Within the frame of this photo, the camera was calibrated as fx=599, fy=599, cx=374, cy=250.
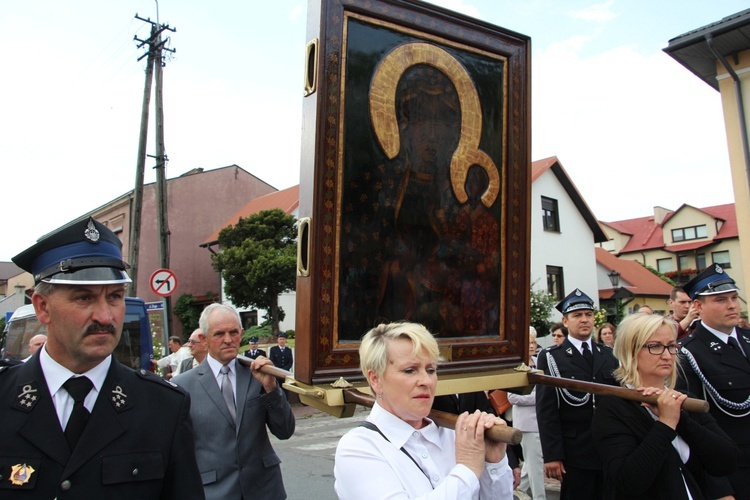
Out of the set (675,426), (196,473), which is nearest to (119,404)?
(196,473)

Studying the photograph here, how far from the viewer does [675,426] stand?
2.59 meters

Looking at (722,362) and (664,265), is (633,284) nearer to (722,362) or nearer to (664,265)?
(664,265)

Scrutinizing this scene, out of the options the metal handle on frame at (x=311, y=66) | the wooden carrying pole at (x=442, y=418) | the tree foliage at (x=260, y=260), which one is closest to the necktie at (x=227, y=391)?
the wooden carrying pole at (x=442, y=418)

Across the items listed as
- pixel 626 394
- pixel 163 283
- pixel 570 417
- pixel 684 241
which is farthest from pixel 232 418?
pixel 684 241

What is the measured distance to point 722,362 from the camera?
370 cm

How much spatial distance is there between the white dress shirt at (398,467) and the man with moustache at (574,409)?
230 centimetres

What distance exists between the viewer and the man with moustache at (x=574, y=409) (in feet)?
13.7

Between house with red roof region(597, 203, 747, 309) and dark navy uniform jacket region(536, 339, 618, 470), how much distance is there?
41.1m

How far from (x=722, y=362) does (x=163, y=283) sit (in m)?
9.86

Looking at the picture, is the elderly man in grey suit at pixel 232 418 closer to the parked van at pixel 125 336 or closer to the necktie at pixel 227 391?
the necktie at pixel 227 391

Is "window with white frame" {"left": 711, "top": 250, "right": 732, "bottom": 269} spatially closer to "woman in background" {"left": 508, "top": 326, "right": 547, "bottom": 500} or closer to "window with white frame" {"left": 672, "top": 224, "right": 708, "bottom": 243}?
"window with white frame" {"left": 672, "top": 224, "right": 708, "bottom": 243}

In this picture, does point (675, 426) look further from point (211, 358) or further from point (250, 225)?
point (250, 225)

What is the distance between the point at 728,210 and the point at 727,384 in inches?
1962

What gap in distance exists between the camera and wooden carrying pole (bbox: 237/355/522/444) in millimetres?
1726
